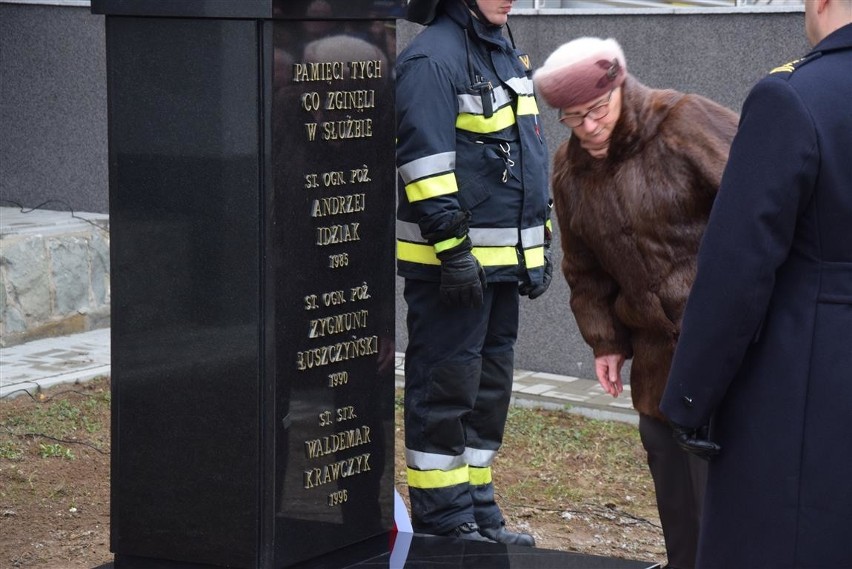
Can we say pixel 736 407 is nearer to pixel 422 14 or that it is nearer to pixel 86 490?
pixel 422 14

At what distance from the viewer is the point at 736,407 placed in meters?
2.64

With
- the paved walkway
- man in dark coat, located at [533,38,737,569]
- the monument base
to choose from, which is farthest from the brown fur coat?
the paved walkway

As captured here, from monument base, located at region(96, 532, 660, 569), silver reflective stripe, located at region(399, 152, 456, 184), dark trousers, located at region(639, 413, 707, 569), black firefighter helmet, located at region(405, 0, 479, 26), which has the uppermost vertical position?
black firefighter helmet, located at region(405, 0, 479, 26)

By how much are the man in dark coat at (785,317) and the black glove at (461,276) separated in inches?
62.7

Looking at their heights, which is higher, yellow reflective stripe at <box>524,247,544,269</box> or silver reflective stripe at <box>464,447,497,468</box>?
yellow reflective stripe at <box>524,247,544,269</box>

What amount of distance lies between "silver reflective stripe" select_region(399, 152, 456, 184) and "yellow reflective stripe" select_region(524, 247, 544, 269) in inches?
17.7

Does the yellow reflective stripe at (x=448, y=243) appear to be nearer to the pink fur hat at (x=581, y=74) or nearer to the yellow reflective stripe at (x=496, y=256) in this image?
the yellow reflective stripe at (x=496, y=256)

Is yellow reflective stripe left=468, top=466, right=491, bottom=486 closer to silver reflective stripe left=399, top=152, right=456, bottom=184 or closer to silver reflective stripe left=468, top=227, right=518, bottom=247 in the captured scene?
silver reflective stripe left=468, top=227, right=518, bottom=247

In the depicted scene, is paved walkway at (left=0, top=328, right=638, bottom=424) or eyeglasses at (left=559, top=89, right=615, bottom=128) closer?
eyeglasses at (left=559, top=89, right=615, bottom=128)

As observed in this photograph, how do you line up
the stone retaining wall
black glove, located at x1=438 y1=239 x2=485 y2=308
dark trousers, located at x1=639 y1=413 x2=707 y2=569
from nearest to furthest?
dark trousers, located at x1=639 y1=413 x2=707 y2=569
black glove, located at x1=438 y1=239 x2=485 y2=308
the stone retaining wall

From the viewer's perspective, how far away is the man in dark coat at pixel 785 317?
2447mm

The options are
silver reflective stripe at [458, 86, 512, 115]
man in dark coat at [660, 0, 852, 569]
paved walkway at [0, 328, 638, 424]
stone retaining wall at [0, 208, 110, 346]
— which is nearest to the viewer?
man in dark coat at [660, 0, 852, 569]

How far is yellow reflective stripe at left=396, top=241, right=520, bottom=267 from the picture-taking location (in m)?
4.39

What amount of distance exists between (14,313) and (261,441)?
4432 millimetres
